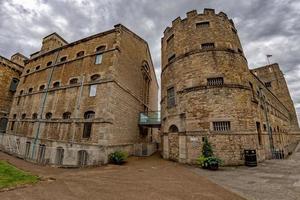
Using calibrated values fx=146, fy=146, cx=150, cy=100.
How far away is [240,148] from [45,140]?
16807mm

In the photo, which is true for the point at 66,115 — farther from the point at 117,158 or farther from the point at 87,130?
the point at 117,158

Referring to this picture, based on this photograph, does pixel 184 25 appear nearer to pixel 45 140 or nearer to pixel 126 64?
pixel 126 64

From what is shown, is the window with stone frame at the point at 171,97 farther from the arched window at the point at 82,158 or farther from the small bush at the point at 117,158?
the arched window at the point at 82,158

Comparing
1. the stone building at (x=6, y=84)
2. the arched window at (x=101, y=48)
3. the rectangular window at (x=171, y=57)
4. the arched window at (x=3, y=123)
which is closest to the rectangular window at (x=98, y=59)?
the arched window at (x=101, y=48)

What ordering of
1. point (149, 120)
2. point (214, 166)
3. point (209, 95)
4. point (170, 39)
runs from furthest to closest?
1. point (149, 120)
2. point (170, 39)
3. point (209, 95)
4. point (214, 166)

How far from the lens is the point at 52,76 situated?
18109 mm

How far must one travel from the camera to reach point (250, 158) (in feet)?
32.8

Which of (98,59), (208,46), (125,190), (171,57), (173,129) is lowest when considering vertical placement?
(125,190)

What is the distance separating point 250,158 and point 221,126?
8.84ft

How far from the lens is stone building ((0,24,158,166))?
12.4 metres

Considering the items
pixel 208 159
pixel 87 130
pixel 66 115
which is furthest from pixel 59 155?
pixel 208 159

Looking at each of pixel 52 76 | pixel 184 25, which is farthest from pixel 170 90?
pixel 52 76

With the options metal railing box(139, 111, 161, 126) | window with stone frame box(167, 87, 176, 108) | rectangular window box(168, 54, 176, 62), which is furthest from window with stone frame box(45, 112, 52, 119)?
rectangular window box(168, 54, 176, 62)

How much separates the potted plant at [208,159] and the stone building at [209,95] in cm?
54
